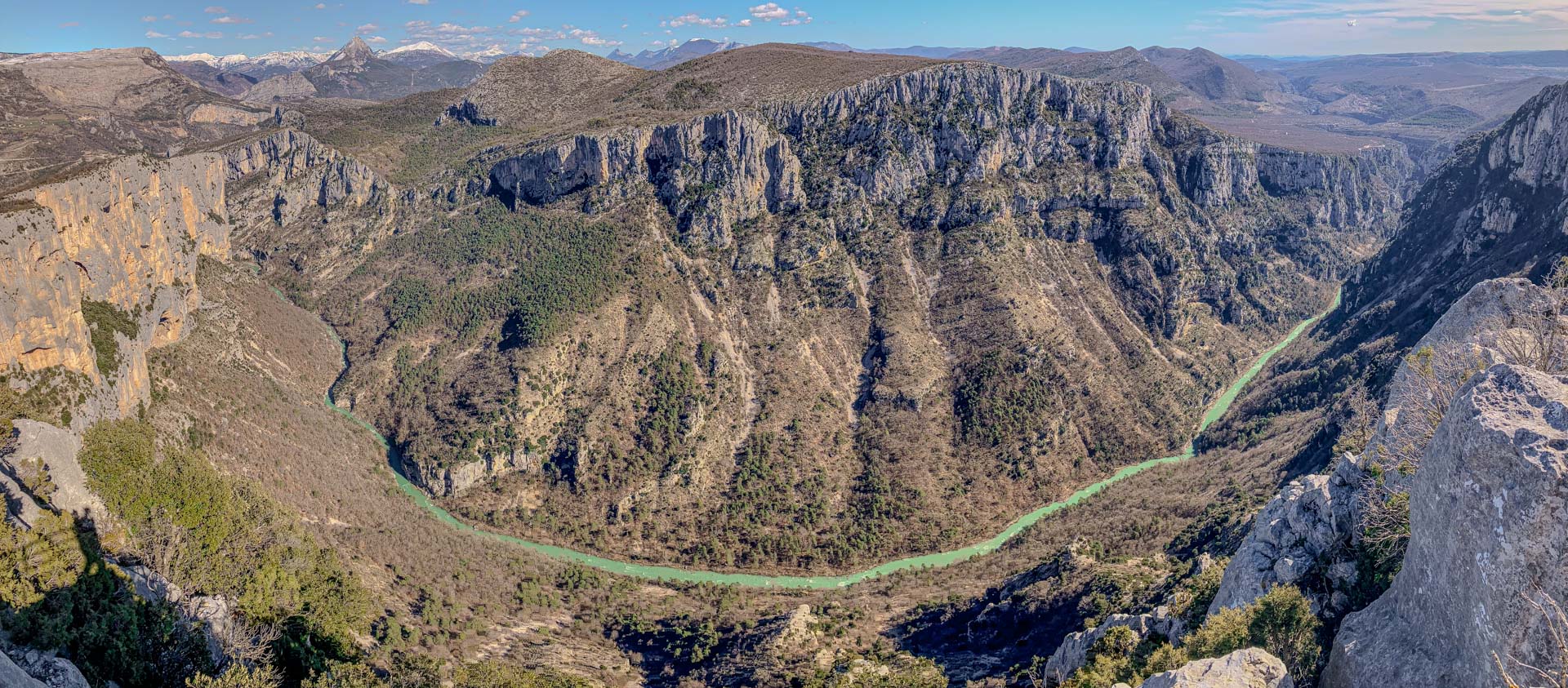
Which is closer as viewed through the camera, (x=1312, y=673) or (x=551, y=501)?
(x=1312, y=673)

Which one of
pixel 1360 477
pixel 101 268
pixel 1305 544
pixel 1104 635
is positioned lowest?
pixel 1104 635

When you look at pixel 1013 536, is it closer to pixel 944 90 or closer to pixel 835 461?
pixel 835 461

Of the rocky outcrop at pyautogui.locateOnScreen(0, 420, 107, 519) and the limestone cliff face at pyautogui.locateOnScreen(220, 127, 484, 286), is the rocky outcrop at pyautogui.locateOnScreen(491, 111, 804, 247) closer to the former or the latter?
the limestone cliff face at pyautogui.locateOnScreen(220, 127, 484, 286)

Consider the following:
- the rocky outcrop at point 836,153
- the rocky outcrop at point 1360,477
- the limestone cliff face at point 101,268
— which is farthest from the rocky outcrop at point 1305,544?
the rocky outcrop at point 836,153

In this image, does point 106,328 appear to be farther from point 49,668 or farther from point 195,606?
point 49,668

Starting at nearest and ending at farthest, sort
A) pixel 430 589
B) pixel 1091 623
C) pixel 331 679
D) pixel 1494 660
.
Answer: pixel 1494 660, pixel 331 679, pixel 1091 623, pixel 430 589

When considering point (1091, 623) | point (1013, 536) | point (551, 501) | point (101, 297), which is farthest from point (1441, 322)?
point (101, 297)

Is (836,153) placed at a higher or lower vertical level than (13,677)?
higher

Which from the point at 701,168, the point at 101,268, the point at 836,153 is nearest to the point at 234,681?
the point at 101,268
